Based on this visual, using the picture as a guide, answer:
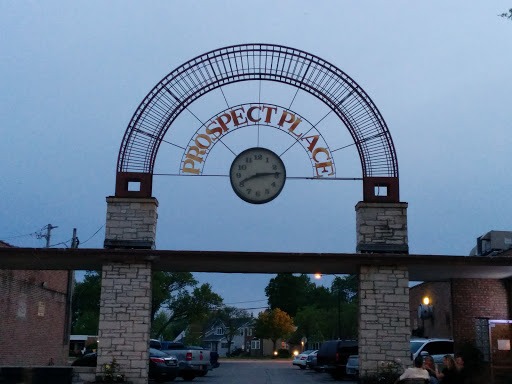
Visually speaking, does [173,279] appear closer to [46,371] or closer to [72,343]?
[72,343]

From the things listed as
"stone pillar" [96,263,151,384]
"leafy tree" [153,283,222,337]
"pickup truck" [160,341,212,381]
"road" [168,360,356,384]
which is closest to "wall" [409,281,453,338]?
"road" [168,360,356,384]

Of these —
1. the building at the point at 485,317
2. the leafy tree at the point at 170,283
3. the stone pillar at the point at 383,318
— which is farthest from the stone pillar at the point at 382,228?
the leafy tree at the point at 170,283

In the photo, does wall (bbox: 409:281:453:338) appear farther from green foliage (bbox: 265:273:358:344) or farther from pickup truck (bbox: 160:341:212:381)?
green foliage (bbox: 265:273:358:344)

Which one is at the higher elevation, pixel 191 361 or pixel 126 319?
pixel 126 319

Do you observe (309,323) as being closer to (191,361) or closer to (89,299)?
(89,299)

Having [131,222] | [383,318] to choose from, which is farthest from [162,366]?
[383,318]

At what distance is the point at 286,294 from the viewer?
85.4 metres

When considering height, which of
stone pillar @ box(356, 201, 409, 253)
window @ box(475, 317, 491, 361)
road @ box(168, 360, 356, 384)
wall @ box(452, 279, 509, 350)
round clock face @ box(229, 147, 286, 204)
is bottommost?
road @ box(168, 360, 356, 384)

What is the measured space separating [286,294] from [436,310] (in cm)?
6140

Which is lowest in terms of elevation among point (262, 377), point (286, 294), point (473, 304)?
point (262, 377)

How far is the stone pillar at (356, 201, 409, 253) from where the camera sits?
14945 millimetres

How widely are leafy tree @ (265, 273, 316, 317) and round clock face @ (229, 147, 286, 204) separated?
70659 mm

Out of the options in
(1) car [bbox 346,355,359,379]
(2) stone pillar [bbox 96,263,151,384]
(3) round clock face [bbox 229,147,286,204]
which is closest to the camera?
(2) stone pillar [bbox 96,263,151,384]

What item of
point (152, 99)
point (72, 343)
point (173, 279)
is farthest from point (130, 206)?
point (72, 343)
